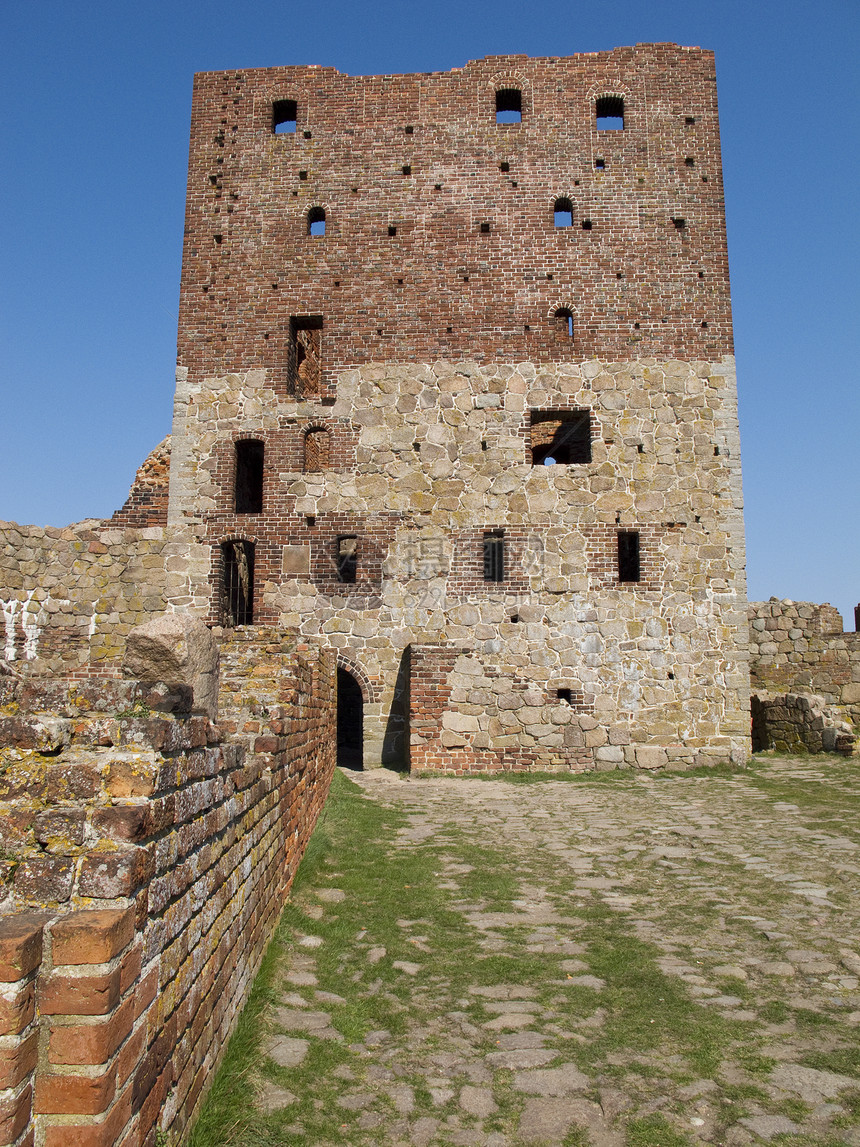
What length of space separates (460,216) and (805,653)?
419 inches

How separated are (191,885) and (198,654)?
2781 mm

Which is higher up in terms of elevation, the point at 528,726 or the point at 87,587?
the point at 87,587

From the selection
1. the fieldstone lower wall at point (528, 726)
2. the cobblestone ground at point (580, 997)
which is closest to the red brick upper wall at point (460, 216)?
the fieldstone lower wall at point (528, 726)

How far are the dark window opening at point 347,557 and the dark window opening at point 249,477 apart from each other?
5.70 ft

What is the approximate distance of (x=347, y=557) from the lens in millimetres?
14414

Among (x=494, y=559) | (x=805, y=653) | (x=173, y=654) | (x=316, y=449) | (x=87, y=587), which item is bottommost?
(x=173, y=654)

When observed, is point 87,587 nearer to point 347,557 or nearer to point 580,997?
point 347,557

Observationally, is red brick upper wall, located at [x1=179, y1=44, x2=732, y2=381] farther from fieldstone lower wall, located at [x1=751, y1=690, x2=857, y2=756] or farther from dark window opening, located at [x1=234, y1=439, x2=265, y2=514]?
fieldstone lower wall, located at [x1=751, y1=690, x2=857, y2=756]

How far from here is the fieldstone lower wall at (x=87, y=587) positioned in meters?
14.1

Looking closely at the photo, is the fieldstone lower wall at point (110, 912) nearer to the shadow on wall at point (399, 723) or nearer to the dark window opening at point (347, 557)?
the shadow on wall at point (399, 723)

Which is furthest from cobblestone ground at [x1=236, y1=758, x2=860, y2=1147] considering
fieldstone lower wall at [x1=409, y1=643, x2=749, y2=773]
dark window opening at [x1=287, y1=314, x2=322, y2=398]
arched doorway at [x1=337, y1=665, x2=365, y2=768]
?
dark window opening at [x1=287, y1=314, x2=322, y2=398]

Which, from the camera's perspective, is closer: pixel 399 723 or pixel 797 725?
pixel 399 723

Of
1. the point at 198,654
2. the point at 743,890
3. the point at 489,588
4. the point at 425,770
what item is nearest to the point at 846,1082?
the point at 743,890

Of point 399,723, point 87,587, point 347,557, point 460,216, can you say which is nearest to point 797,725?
point 399,723
